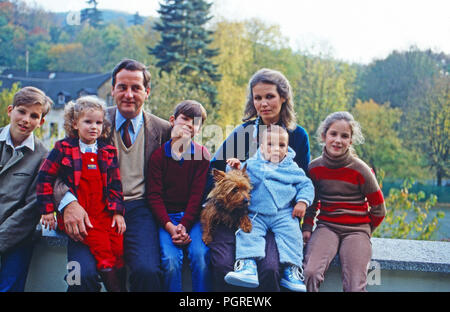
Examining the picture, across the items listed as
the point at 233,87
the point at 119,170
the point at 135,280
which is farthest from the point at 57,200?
the point at 233,87

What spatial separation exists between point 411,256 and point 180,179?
176 centimetres

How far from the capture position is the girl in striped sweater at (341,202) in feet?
8.55

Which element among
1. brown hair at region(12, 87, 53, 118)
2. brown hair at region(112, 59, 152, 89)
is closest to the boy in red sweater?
brown hair at region(112, 59, 152, 89)

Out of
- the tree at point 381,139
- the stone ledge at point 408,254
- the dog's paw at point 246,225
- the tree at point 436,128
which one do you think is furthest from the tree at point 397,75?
the dog's paw at point 246,225

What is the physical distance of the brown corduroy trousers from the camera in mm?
2480

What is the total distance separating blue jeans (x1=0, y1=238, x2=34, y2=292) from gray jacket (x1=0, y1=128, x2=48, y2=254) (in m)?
0.08

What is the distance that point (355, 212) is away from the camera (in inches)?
109

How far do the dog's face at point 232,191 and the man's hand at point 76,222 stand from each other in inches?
34.4

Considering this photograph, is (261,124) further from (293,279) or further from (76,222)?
(76,222)

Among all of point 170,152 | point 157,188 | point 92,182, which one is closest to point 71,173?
point 92,182

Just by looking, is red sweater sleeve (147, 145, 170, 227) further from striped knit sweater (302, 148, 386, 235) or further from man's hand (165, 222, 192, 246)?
striped knit sweater (302, 148, 386, 235)

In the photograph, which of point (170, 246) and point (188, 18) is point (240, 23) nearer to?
point (188, 18)

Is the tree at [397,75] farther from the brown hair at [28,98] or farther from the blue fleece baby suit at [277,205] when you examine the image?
the brown hair at [28,98]

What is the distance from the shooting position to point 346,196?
9.23ft
